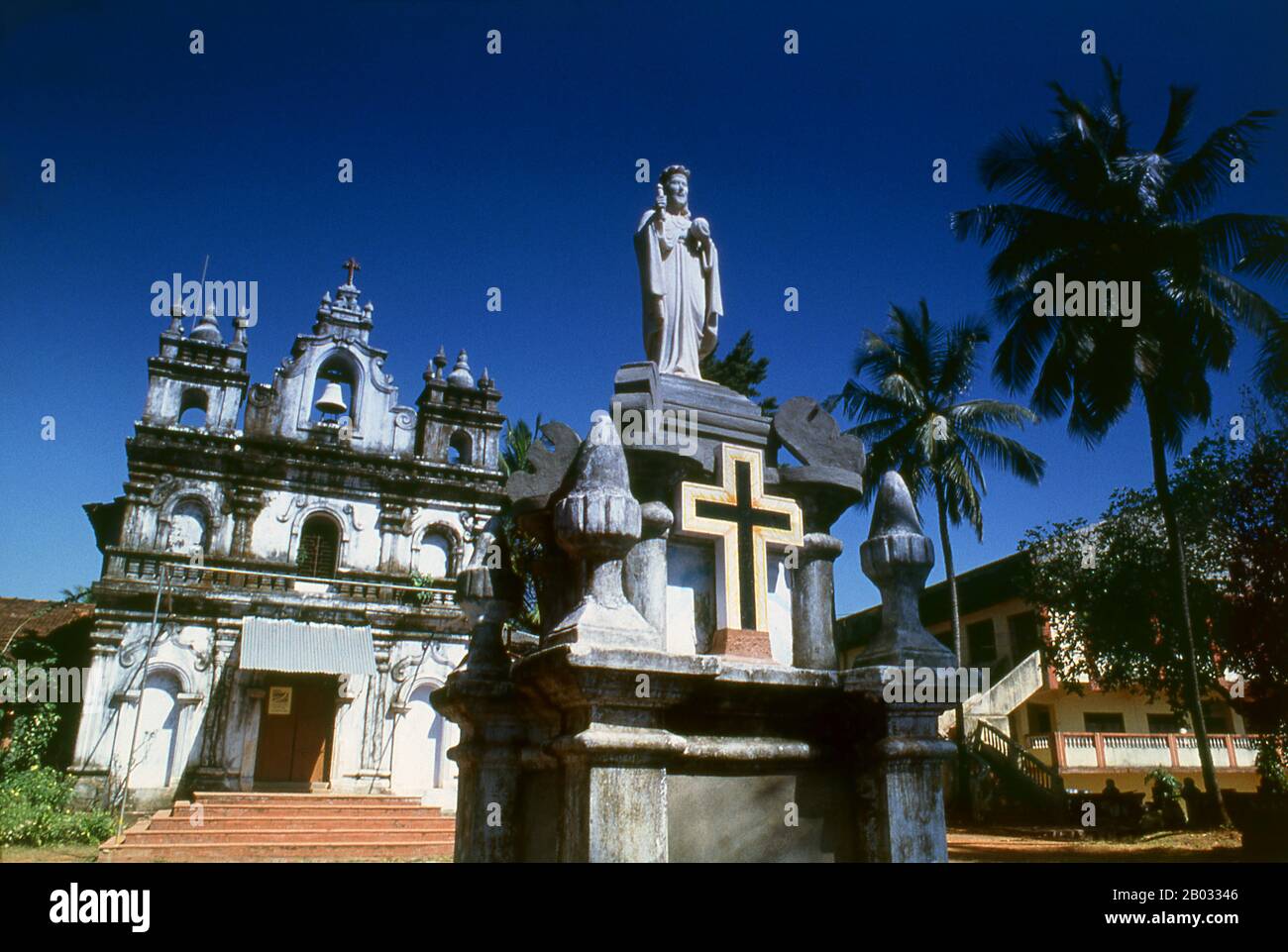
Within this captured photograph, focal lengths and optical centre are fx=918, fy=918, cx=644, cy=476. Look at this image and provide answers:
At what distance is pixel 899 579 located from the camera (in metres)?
5.08

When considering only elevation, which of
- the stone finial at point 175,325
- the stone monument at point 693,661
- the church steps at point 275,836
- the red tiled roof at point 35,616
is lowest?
the church steps at point 275,836

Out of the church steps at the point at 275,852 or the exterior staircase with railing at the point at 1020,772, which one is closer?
the church steps at the point at 275,852

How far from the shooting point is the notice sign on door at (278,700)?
22578 millimetres

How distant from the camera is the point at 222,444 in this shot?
24594 mm

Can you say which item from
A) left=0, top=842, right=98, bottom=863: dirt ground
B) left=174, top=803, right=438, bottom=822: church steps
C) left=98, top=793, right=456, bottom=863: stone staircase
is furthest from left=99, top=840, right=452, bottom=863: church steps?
left=174, top=803, right=438, bottom=822: church steps

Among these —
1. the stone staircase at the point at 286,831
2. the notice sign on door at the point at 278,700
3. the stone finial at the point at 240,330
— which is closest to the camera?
the stone staircase at the point at 286,831

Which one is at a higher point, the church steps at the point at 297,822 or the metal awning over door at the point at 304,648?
the metal awning over door at the point at 304,648

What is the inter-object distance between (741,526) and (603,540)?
1116 millimetres

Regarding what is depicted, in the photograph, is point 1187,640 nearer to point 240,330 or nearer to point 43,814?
point 43,814

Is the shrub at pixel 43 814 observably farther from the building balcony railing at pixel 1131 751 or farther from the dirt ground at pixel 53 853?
the building balcony railing at pixel 1131 751

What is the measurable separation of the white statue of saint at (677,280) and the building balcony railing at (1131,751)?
25.7 meters

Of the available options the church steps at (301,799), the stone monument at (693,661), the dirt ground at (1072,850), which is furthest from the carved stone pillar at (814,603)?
the church steps at (301,799)

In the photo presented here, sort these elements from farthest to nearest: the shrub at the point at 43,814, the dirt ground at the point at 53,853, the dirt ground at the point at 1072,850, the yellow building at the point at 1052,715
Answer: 1. the yellow building at the point at 1052,715
2. the shrub at the point at 43,814
3. the dirt ground at the point at 53,853
4. the dirt ground at the point at 1072,850
